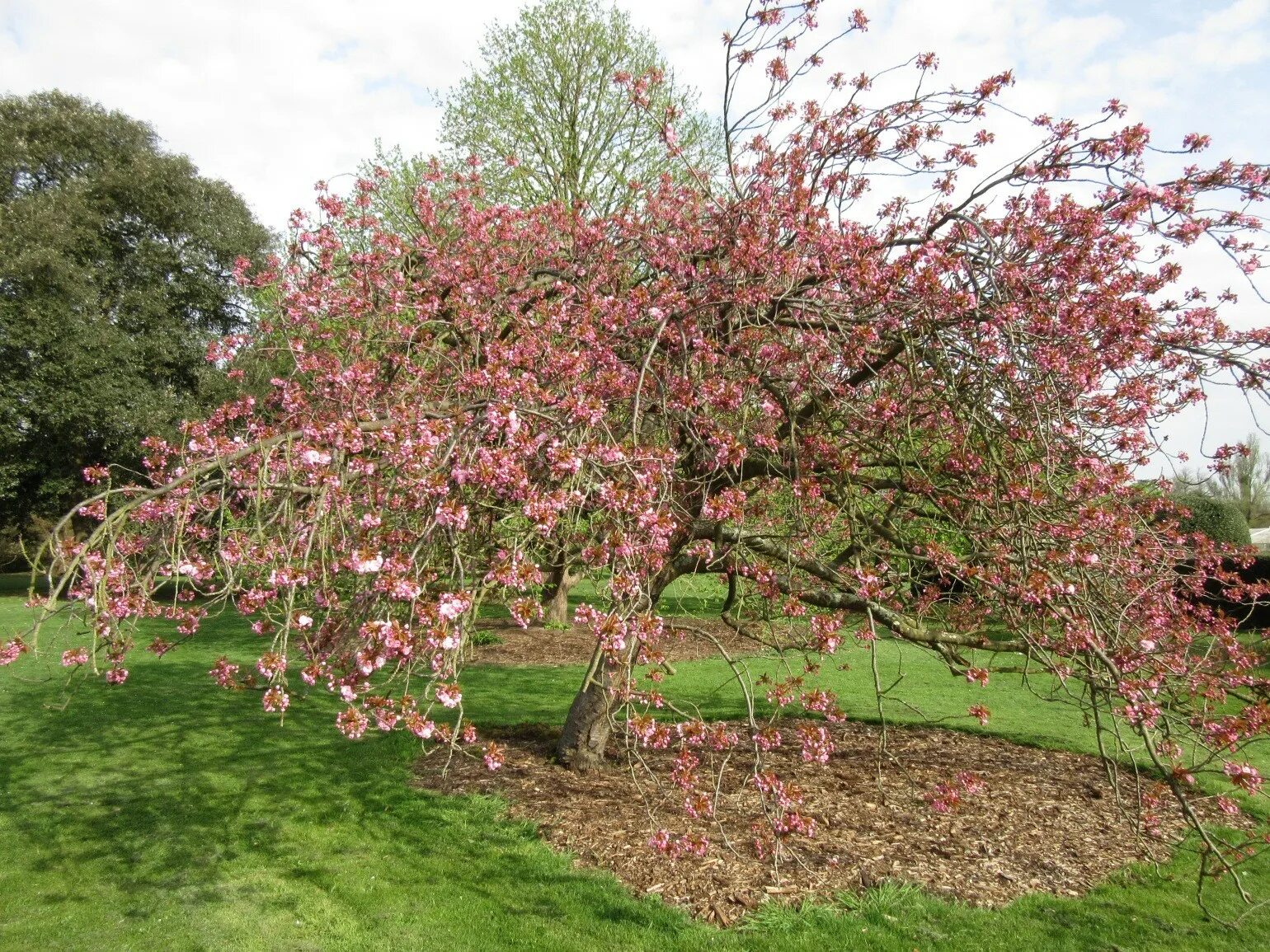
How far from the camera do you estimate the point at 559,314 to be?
19.4 ft

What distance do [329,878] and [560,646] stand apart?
834cm

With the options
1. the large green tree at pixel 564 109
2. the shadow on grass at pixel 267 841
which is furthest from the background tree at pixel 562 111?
the shadow on grass at pixel 267 841

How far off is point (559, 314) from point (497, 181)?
8.83 meters

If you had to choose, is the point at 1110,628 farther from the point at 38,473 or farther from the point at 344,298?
the point at 38,473

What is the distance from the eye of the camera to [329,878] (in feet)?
16.6

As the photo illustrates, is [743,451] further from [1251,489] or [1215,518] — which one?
[1251,489]

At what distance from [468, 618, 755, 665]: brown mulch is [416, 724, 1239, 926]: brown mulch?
476 cm

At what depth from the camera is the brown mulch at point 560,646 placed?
40.7ft

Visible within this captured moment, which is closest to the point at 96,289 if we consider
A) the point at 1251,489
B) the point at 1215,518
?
the point at 1215,518

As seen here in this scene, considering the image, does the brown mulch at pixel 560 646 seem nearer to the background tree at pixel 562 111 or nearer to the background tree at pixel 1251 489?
the background tree at pixel 562 111

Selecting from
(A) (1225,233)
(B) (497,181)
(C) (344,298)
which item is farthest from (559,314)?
(B) (497,181)

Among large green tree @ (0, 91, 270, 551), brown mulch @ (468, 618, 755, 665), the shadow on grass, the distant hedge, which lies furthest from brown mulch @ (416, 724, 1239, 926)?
large green tree @ (0, 91, 270, 551)

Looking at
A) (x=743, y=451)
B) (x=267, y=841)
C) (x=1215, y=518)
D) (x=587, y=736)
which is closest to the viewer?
(x=743, y=451)

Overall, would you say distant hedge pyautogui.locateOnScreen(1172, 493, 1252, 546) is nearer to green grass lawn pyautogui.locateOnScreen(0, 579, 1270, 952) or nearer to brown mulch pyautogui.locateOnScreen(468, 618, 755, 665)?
brown mulch pyautogui.locateOnScreen(468, 618, 755, 665)
